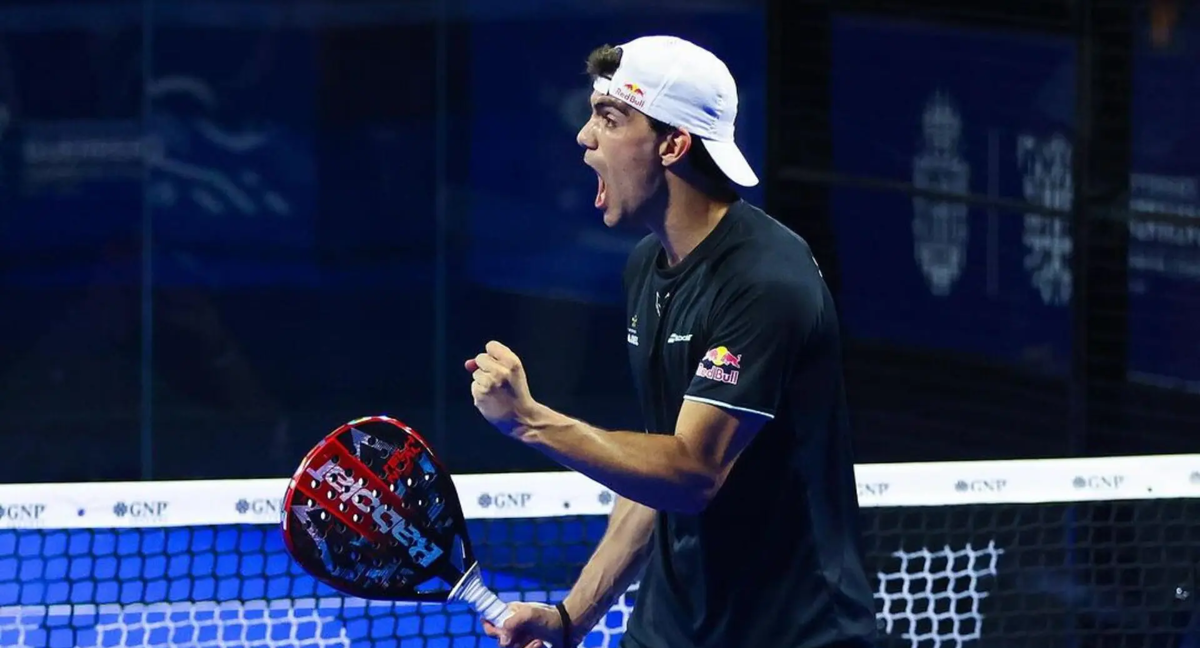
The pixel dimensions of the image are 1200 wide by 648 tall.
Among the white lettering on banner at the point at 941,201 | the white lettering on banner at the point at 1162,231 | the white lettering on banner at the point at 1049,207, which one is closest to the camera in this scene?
the white lettering on banner at the point at 1162,231

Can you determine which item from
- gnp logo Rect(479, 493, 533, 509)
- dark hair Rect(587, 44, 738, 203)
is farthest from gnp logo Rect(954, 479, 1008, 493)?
dark hair Rect(587, 44, 738, 203)

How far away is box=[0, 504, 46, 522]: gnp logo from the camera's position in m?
4.34

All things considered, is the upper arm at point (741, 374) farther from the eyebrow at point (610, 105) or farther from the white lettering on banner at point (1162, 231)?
the white lettering on banner at point (1162, 231)

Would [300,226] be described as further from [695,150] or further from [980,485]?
[695,150]

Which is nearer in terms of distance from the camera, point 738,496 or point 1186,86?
point 738,496

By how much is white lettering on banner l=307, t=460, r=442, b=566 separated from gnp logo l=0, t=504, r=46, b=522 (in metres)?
1.37

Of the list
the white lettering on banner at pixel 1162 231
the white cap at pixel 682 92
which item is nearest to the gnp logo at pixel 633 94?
the white cap at pixel 682 92

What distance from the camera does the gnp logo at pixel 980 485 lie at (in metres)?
4.58

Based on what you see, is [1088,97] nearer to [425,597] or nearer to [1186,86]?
[1186,86]

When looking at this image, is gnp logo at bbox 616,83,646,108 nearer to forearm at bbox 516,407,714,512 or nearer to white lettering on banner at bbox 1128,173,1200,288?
forearm at bbox 516,407,714,512

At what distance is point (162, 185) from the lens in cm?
920

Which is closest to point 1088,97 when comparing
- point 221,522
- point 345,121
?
point 345,121

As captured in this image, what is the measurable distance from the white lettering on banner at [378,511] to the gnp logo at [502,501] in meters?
1.13

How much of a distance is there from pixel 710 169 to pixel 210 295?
6643 mm
